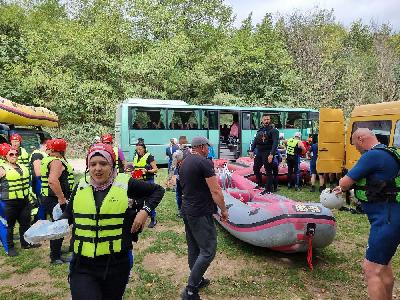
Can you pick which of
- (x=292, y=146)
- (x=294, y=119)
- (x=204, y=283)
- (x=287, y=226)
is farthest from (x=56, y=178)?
(x=294, y=119)

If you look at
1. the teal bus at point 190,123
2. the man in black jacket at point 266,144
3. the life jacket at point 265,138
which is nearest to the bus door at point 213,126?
the teal bus at point 190,123

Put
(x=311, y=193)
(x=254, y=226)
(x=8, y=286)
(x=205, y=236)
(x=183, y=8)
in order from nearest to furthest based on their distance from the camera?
1. (x=205, y=236)
2. (x=8, y=286)
3. (x=254, y=226)
4. (x=311, y=193)
5. (x=183, y=8)

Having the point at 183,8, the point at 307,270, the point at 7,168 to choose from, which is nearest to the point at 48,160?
the point at 7,168

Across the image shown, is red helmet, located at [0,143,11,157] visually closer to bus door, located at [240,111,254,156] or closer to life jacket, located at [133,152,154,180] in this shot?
life jacket, located at [133,152,154,180]

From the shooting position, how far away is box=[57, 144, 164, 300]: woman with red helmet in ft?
8.70

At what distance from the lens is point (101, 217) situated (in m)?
2.66

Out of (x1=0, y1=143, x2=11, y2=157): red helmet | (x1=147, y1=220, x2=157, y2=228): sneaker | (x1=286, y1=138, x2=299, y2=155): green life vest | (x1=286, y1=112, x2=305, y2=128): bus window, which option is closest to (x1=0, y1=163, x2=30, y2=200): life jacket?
(x1=0, y1=143, x2=11, y2=157): red helmet

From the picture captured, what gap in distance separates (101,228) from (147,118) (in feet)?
47.8

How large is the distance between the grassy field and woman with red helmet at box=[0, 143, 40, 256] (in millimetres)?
458

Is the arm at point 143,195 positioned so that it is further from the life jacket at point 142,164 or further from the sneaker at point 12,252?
the life jacket at point 142,164

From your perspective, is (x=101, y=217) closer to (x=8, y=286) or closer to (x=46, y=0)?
(x=8, y=286)

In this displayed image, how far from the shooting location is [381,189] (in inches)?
139

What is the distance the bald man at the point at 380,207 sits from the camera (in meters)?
3.48

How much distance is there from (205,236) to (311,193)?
7305 mm
